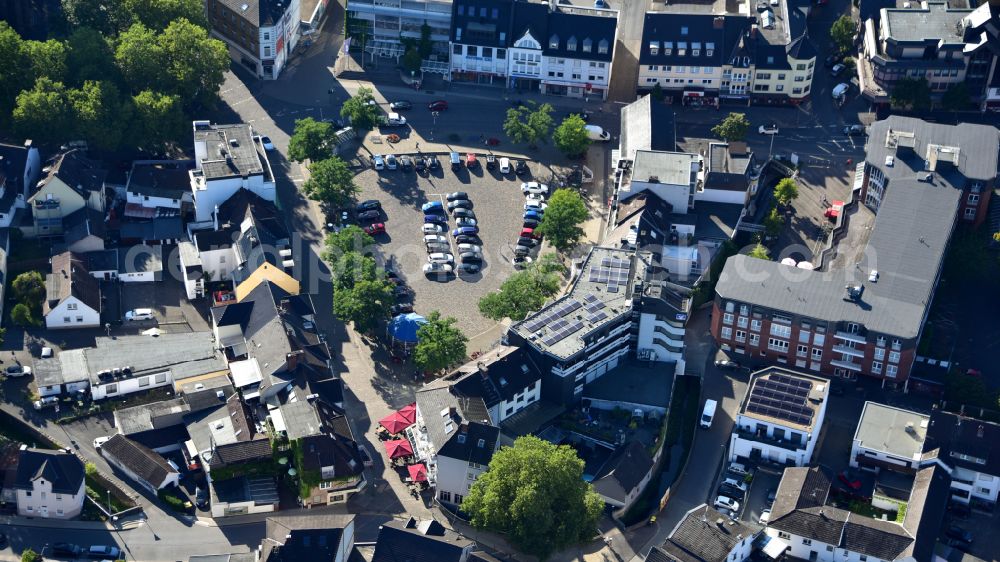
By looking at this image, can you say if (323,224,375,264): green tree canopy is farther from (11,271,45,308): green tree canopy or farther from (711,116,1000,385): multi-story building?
(711,116,1000,385): multi-story building

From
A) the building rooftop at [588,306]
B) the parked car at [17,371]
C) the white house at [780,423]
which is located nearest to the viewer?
Answer: the white house at [780,423]

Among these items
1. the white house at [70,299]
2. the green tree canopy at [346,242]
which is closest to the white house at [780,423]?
the green tree canopy at [346,242]

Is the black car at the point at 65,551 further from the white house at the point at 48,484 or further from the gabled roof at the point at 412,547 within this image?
the gabled roof at the point at 412,547

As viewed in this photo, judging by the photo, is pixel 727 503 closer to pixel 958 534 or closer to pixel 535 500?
pixel 535 500

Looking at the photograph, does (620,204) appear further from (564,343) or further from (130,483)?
(130,483)

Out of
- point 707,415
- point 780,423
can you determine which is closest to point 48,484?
point 707,415

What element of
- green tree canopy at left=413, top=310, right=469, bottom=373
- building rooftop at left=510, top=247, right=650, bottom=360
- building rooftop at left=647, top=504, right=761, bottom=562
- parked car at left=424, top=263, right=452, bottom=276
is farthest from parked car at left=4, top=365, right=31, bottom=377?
building rooftop at left=647, top=504, right=761, bottom=562

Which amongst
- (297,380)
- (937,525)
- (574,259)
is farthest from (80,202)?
(937,525)
